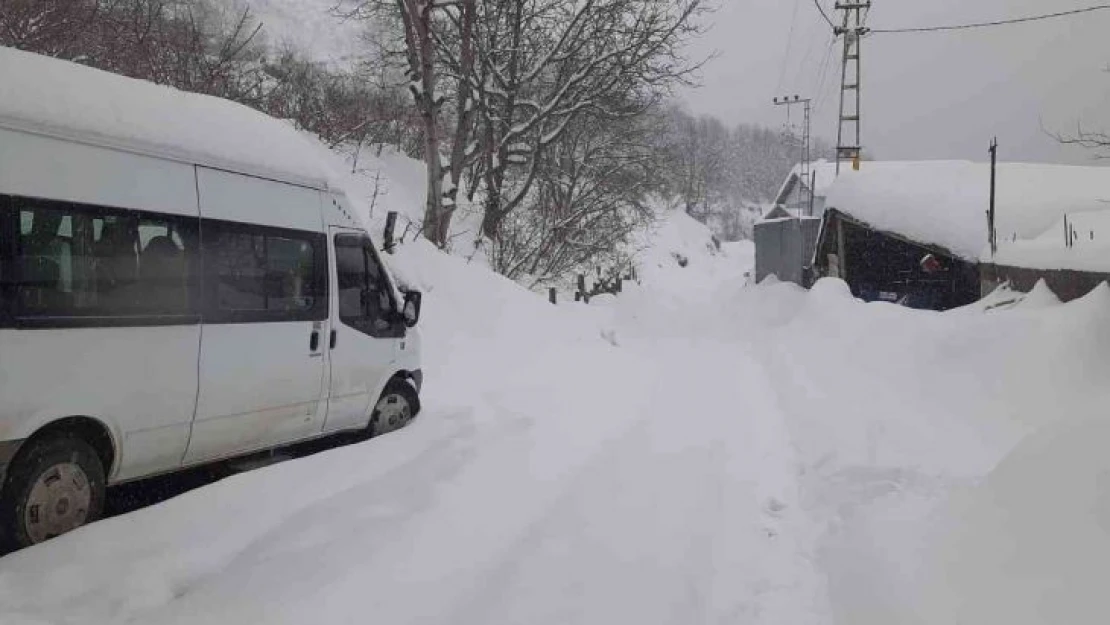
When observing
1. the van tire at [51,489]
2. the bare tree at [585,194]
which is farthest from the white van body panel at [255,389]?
the bare tree at [585,194]

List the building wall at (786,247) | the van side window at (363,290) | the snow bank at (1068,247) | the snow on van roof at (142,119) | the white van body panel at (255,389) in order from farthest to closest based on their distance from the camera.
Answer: the building wall at (786,247) → the snow bank at (1068,247) → the van side window at (363,290) → the white van body panel at (255,389) → the snow on van roof at (142,119)

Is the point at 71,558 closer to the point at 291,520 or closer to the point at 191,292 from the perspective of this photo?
the point at 291,520

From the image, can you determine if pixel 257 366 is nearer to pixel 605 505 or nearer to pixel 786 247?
pixel 605 505

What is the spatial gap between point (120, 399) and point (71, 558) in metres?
0.92

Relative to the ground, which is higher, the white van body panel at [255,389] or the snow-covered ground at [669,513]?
the white van body panel at [255,389]

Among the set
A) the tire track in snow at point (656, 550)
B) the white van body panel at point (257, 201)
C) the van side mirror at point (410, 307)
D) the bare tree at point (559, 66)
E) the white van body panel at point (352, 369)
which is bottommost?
the tire track in snow at point (656, 550)

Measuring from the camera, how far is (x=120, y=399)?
4.34 m

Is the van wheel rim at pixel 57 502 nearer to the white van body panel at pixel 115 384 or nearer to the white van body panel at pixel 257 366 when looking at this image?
the white van body panel at pixel 115 384

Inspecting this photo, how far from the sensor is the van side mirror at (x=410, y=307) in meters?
7.27

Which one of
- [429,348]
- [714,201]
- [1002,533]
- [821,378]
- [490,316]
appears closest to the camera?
[1002,533]

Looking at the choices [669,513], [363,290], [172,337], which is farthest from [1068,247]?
[172,337]

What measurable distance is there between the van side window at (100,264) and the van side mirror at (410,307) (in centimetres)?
257

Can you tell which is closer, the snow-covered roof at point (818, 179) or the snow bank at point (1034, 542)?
the snow bank at point (1034, 542)

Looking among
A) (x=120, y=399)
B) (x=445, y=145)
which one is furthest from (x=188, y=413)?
(x=445, y=145)
